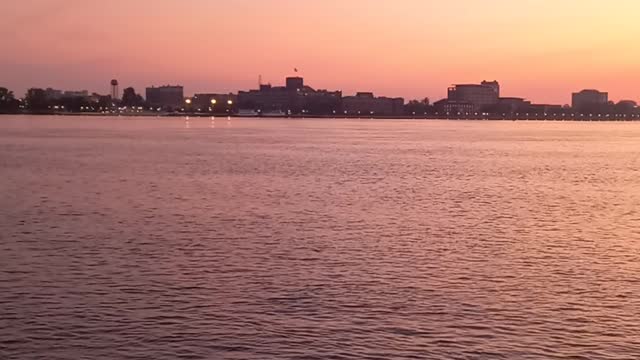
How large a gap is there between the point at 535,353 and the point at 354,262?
9.06 metres

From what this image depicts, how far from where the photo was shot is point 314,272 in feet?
77.7

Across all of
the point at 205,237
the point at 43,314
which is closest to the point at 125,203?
the point at 205,237

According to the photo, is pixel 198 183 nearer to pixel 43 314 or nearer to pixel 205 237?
pixel 205 237

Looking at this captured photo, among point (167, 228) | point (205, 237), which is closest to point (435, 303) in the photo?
point (205, 237)

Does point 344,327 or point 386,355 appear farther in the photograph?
point 344,327

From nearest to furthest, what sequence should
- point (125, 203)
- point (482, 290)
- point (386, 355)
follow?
point (386, 355)
point (482, 290)
point (125, 203)

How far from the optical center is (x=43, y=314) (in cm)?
1903

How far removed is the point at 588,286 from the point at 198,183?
105 feet

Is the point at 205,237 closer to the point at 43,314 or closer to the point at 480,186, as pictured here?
the point at 43,314

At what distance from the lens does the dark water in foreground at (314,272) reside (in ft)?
57.3

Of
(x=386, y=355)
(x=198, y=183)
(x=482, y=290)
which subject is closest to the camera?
(x=386, y=355)

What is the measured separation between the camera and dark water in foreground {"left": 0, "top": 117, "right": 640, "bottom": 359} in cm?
1747

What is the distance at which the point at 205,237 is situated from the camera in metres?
29.4

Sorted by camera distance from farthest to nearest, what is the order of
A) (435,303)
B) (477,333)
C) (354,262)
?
(354,262), (435,303), (477,333)
